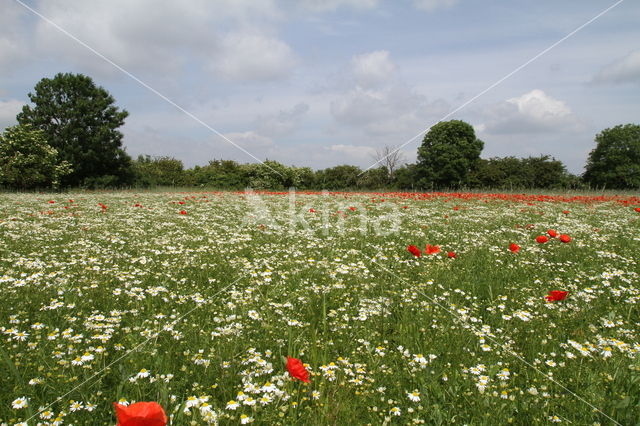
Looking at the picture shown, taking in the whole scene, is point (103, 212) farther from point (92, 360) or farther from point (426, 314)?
point (426, 314)

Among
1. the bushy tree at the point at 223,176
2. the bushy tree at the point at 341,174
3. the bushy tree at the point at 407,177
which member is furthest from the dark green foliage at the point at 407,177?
the bushy tree at the point at 223,176

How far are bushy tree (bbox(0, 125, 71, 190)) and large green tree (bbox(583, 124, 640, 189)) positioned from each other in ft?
251

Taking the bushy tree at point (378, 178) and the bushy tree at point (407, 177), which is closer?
the bushy tree at point (378, 178)

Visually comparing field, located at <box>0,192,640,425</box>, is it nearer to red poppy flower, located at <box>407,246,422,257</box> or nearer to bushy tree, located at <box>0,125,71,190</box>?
red poppy flower, located at <box>407,246,422,257</box>

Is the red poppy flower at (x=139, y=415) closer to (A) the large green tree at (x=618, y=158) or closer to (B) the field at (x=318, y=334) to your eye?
(B) the field at (x=318, y=334)

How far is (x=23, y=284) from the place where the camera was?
4125 millimetres

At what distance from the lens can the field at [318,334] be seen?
2.41 meters

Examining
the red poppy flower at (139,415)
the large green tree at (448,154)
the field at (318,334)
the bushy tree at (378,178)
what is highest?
the large green tree at (448,154)

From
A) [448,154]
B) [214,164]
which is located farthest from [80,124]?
[448,154]

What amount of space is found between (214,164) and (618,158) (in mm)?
73398

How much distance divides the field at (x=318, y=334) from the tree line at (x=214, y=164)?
18.0m

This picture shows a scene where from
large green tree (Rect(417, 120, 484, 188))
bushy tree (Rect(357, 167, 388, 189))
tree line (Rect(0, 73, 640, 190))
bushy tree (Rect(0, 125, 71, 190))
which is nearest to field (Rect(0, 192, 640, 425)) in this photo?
tree line (Rect(0, 73, 640, 190))

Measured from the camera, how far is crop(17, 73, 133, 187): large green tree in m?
38.8

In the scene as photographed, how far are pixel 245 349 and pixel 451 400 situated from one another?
1.71 m
